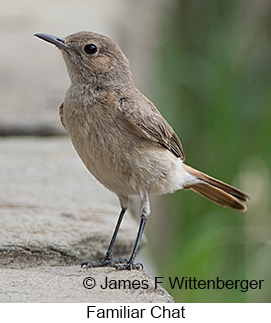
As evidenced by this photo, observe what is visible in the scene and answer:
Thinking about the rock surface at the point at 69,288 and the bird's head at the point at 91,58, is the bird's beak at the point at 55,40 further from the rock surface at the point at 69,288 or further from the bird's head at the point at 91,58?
the rock surface at the point at 69,288

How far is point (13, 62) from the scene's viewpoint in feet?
16.4

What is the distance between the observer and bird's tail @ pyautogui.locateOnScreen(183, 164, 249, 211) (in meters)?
3.39

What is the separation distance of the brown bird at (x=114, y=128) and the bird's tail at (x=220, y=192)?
271mm

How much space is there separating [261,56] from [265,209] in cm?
126

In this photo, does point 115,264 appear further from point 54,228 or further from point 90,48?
point 90,48

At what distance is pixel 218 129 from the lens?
499 centimetres

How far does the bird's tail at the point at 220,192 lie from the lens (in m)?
3.39

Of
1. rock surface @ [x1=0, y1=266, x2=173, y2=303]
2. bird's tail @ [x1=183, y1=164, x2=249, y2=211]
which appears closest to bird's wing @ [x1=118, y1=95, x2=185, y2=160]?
bird's tail @ [x1=183, y1=164, x2=249, y2=211]

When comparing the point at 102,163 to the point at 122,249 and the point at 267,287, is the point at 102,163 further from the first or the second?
the point at 267,287

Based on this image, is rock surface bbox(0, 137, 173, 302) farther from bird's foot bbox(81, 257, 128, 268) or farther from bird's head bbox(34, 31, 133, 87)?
bird's head bbox(34, 31, 133, 87)

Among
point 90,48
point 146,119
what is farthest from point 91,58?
point 146,119

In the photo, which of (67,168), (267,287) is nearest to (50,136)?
(67,168)

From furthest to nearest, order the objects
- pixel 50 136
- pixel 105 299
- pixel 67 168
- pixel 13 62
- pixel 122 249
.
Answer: pixel 13 62 < pixel 50 136 < pixel 67 168 < pixel 122 249 < pixel 105 299

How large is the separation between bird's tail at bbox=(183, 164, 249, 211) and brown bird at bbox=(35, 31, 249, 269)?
10.7 inches
